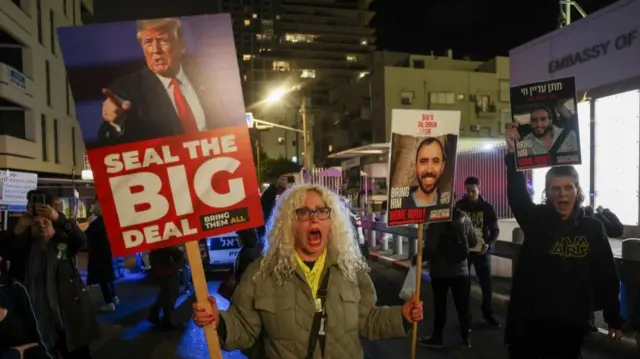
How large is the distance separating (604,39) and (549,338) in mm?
7923

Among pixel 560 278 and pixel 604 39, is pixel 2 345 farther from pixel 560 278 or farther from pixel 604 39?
pixel 604 39

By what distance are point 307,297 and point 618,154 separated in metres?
8.48

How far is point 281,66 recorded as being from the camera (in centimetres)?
9050

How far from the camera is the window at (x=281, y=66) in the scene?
89.9 meters

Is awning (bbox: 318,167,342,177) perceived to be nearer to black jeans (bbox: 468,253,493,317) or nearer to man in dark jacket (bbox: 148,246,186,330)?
man in dark jacket (bbox: 148,246,186,330)

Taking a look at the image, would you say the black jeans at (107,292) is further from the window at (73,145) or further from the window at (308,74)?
the window at (308,74)

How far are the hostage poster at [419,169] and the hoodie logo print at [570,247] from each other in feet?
2.81

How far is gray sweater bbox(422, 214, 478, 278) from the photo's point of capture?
6113 millimetres

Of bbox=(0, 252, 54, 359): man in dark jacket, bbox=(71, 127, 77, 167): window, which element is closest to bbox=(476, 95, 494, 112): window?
bbox=(71, 127, 77, 167): window

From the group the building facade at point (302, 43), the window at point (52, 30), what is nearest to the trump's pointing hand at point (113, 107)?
the window at point (52, 30)

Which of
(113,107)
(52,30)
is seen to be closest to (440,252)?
(113,107)

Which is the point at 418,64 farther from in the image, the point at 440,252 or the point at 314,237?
the point at 314,237

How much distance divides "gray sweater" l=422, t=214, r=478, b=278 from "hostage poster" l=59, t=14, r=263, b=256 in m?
3.93

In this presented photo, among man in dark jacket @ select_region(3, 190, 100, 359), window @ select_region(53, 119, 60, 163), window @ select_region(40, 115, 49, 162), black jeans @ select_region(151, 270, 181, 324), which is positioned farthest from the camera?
window @ select_region(53, 119, 60, 163)
